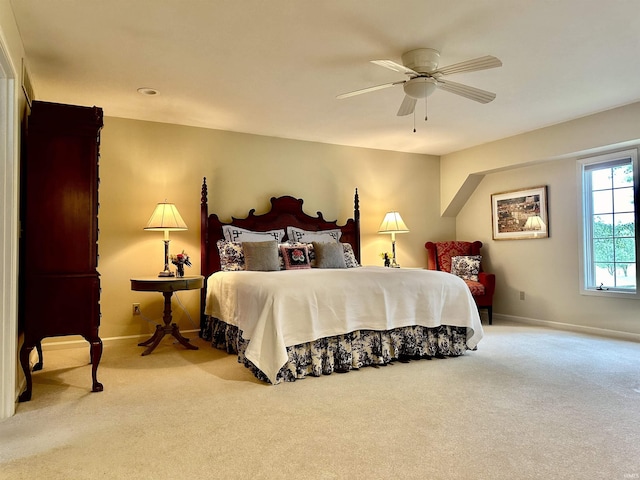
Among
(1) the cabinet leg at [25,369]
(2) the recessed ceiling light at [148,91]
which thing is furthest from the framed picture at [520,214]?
(1) the cabinet leg at [25,369]

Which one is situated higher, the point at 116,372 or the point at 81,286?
the point at 81,286

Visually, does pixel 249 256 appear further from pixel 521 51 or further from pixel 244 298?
pixel 521 51

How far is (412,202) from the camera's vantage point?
6.84 meters

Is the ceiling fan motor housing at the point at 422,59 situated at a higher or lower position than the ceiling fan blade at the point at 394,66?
higher

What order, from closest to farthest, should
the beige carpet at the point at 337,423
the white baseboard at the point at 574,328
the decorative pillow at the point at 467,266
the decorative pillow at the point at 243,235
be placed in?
the beige carpet at the point at 337,423 < the white baseboard at the point at 574,328 < the decorative pillow at the point at 243,235 < the decorative pillow at the point at 467,266

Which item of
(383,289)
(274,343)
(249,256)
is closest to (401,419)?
(274,343)

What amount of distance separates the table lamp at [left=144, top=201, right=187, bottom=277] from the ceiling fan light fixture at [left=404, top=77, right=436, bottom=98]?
273 centimetres

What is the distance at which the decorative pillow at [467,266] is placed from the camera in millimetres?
6125

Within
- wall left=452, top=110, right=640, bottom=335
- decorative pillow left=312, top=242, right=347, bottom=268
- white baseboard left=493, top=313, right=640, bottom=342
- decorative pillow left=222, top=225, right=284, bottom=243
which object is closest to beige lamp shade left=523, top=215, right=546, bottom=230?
wall left=452, top=110, right=640, bottom=335

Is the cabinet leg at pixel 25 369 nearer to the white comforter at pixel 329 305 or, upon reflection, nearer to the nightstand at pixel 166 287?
the nightstand at pixel 166 287

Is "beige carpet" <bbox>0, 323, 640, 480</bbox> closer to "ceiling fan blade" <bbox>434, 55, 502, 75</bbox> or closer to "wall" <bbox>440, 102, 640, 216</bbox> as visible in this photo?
"ceiling fan blade" <bbox>434, 55, 502, 75</bbox>

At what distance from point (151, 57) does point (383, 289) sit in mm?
2644

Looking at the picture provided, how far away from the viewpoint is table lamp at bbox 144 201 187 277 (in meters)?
4.61

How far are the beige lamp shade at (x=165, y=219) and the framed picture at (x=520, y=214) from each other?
14.5ft
